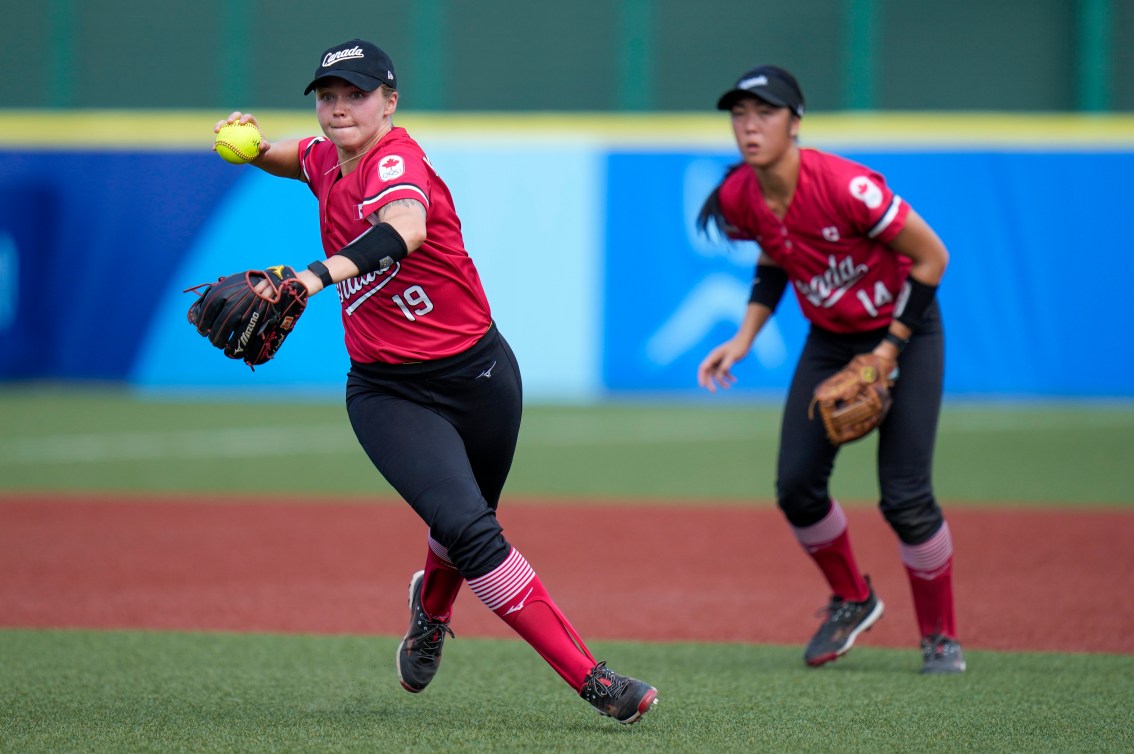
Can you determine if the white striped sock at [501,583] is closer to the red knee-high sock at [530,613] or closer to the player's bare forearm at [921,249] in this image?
the red knee-high sock at [530,613]

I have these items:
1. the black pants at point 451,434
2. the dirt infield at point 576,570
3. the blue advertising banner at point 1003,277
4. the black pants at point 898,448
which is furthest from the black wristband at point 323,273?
the blue advertising banner at point 1003,277

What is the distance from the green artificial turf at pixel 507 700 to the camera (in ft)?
14.1

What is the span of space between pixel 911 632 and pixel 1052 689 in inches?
47.6

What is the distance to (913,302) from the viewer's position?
5363mm

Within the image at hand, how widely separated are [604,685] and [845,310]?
1898 millimetres

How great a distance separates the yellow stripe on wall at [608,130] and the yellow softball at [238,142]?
11510 mm

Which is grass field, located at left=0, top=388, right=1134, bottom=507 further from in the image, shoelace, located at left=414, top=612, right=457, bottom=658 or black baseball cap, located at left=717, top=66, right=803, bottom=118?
shoelace, located at left=414, top=612, right=457, bottom=658

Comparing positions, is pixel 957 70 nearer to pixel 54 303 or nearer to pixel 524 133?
pixel 524 133

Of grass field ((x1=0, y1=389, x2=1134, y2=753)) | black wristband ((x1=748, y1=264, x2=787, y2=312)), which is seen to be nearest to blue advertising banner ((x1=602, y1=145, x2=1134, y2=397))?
grass field ((x1=0, y1=389, x2=1134, y2=753))

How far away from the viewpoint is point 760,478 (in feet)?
36.0

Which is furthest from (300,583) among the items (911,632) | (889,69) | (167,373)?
(889,69)

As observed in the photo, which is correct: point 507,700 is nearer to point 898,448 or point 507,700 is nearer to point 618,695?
point 618,695

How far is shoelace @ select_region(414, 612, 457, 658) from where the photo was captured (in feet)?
16.0

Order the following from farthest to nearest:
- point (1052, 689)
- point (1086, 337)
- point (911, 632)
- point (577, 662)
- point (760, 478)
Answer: point (1086, 337) < point (760, 478) < point (911, 632) < point (1052, 689) < point (577, 662)
